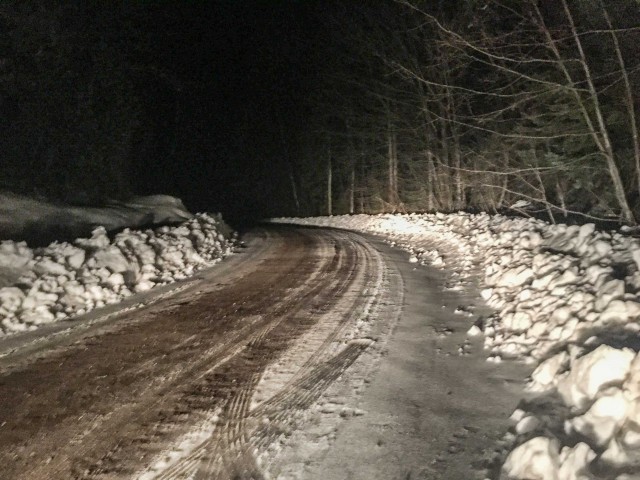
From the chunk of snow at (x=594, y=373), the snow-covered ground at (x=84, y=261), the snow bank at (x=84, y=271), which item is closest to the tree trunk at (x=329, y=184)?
the snow-covered ground at (x=84, y=261)

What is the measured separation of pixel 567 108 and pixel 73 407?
1121 centimetres

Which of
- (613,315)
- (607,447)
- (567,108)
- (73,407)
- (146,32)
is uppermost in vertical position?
(146,32)

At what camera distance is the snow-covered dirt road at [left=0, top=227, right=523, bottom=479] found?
3867 millimetres

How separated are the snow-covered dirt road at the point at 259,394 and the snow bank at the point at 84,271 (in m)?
0.84

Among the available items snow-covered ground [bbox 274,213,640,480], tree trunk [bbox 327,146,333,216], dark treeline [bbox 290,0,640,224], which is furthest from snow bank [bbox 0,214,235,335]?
tree trunk [bbox 327,146,333,216]

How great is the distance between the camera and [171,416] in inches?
179

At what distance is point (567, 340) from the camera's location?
16.3 feet

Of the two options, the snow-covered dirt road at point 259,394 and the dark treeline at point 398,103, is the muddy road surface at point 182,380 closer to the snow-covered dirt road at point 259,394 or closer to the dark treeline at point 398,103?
the snow-covered dirt road at point 259,394

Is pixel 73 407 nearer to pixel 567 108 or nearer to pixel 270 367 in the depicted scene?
pixel 270 367

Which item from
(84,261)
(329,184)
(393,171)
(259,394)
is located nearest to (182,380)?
(259,394)

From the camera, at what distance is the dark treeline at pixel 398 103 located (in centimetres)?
992

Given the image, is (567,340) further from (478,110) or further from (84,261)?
(478,110)

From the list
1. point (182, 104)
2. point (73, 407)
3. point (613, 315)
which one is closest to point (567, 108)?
point (613, 315)

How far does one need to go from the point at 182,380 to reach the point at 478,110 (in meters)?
18.8
